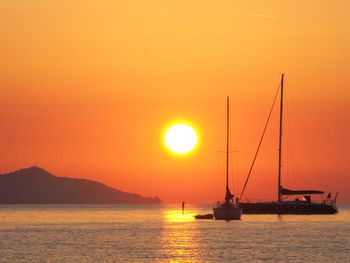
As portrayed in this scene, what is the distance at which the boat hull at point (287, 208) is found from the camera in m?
161

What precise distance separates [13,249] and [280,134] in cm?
7598

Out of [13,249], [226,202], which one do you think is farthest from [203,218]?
[13,249]

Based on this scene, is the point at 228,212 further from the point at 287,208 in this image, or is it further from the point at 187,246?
the point at 187,246

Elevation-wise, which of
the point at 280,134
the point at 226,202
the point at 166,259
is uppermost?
the point at 280,134

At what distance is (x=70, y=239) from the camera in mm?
107500

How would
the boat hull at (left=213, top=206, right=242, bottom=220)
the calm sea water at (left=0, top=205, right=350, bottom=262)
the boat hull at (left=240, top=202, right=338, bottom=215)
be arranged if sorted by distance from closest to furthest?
the calm sea water at (left=0, top=205, right=350, bottom=262) < the boat hull at (left=213, top=206, right=242, bottom=220) < the boat hull at (left=240, top=202, right=338, bottom=215)

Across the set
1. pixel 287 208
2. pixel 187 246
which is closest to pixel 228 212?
pixel 287 208

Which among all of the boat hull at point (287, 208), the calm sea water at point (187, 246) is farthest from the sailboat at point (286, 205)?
the calm sea water at point (187, 246)

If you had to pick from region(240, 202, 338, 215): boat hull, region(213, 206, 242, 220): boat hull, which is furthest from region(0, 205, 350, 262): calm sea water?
region(240, 202, 338, 215): boat hull

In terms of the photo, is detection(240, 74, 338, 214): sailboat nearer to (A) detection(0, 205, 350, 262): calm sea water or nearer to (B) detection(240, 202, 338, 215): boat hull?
(B) detection(240, 202, 338, 215): boat hull

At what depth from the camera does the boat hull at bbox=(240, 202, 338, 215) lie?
161m

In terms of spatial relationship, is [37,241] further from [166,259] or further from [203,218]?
[203,218]

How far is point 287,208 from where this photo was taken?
527 feet

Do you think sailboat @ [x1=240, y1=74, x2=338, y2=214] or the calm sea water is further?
sailboat @ [x1=240, y1=74, x2=338, y2=214]
